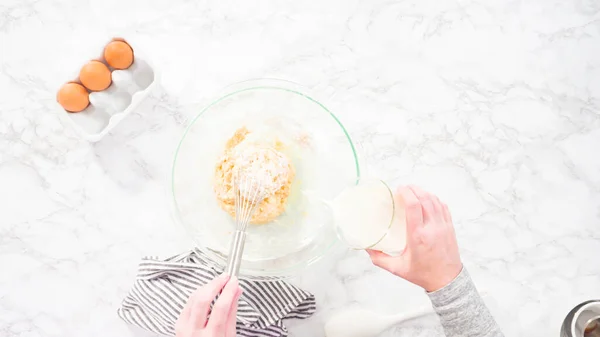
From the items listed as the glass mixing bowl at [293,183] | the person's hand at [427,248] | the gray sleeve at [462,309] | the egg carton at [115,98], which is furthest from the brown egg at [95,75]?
the gray sleeve at [462,309]

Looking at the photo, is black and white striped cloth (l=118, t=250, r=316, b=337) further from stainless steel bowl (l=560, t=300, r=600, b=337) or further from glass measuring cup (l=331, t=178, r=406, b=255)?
stainless steel bowl (l=560, t=300, r=600, b=337)

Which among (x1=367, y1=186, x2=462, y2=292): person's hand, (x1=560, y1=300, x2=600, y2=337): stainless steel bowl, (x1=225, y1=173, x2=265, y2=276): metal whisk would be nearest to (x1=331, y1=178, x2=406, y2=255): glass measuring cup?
(x1=367, y1=186, x2=462, y2=292): person's hand

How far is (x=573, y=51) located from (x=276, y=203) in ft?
2.35

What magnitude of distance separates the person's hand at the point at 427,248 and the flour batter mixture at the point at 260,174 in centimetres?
20

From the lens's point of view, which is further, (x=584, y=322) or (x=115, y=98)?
(x=115, y=98)

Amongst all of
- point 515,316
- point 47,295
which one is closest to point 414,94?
point 515,316

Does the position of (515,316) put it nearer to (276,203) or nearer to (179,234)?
(276,203)

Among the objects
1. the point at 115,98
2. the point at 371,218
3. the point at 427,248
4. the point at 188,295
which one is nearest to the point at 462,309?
the point at 427,248

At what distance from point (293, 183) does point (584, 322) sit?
22.3 inches

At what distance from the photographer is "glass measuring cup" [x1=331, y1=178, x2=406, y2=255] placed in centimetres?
87

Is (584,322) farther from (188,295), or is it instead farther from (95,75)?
(95,75)

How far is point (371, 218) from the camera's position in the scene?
87 centimetres

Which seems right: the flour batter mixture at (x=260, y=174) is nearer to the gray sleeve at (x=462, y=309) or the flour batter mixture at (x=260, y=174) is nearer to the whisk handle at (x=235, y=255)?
the whisk handle at (x=235, y=255)

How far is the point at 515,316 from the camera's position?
1.14 metres
